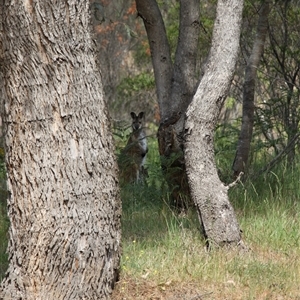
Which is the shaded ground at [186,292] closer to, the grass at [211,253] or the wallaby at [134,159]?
the grass at [211,253]

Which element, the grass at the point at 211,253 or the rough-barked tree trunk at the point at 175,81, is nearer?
the grass at the point at 211,253

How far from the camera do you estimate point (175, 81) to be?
28.9 ft

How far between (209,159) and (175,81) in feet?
6.86

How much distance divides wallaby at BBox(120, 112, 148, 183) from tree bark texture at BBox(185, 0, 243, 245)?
3070 mm

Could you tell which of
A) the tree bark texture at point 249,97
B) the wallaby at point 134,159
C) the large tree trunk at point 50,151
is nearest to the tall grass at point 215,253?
the tree bark texture at point 249,97

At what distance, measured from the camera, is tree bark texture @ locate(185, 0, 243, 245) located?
22.5 ft

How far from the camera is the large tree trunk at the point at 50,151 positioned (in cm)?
548

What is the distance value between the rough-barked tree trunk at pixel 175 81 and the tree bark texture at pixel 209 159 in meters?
1.50

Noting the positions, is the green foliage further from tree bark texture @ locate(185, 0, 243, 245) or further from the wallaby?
tree bark texture @ locate(185, 0, 243, 245)

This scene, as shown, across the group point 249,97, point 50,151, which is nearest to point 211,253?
point 50,151

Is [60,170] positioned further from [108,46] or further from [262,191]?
[108,46]

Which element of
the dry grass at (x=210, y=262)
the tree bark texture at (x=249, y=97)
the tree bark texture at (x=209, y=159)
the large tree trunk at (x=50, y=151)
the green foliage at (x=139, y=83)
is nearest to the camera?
the large tree trunk at (x=50, y=151)

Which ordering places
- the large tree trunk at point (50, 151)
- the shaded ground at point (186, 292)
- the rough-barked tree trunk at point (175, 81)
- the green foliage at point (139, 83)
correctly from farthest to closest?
the green foliage at point (139, 83) → the rough-barked tree trunk at point (175, 81) → the shaded ground at point (186, 292) → the large tree trunk at point (50, 151)

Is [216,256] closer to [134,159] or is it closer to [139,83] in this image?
[134,159]
